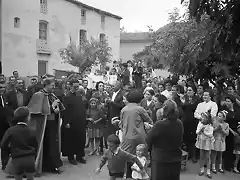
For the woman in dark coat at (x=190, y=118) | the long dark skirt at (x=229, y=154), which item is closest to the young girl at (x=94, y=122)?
the woman in dark coat at (x=190, y=118)

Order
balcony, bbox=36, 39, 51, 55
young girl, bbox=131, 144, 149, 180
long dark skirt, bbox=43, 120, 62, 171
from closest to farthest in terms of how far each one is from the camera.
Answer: young girl, bbox=131, 144, 149, 180 → long dark skirt, bbox=43, 120, 62, 171 → balcony, bbox=36, 39, 51, 55

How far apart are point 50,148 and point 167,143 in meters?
3.34

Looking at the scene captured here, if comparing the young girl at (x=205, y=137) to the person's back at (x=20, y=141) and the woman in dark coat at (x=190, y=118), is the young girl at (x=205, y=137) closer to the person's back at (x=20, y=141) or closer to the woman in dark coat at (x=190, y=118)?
the woman in dark coat at (x=190, y=118)

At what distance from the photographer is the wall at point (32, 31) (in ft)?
98.6

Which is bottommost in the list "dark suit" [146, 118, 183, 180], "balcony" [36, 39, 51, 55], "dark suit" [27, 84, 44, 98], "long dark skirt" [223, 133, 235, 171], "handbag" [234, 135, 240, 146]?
"long dark skirt" [223, 133, 235, 171]

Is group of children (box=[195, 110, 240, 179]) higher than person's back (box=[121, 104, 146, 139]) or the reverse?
the reverse

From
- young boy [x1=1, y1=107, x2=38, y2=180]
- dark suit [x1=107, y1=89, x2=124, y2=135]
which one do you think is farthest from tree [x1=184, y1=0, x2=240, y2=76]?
dark suit [x1=107, y1=89, x2=124, y2=135]

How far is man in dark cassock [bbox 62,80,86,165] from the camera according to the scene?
9016 mm

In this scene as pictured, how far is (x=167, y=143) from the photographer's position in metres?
5.65

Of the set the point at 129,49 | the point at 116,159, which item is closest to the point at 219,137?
the point at 116,159

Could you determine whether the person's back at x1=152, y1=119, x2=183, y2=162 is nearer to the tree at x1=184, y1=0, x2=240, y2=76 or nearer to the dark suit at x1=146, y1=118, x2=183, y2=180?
the dark suit at x1=146, y1=118, x2=183, y2=180

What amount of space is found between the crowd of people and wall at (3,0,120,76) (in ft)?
67.2

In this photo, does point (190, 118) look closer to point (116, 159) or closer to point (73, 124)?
point (73, 124)

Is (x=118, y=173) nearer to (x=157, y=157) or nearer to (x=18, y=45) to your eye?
(x=157, y=157)
